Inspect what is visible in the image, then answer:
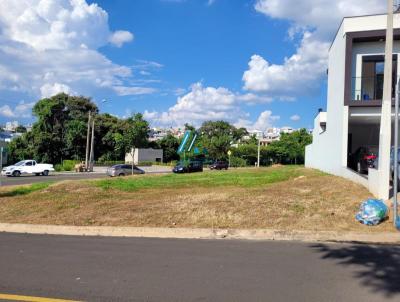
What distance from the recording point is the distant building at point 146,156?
83.4 metres

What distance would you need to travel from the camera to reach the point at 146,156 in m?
85.9

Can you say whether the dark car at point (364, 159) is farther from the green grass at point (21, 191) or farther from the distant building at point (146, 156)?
the distant building at point (146, 156)

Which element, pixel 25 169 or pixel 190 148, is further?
pixel 190 148

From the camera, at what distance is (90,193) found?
17.0 m

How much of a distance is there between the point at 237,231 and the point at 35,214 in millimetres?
6625

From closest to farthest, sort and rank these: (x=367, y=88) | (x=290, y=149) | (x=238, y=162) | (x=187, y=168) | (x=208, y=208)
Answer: (x=208, y=208) → (x=367, y=88) → (x=187, y=168) → (x=238, y=162) → (x=290, y=149)

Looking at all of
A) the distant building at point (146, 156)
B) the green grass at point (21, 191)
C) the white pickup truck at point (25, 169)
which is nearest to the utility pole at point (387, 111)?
the green grass at point (21, 191)

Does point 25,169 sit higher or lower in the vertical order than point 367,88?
lower

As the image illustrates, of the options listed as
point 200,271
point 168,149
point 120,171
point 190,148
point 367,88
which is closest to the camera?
point 200,271

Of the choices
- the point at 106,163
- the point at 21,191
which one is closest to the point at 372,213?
the point at 21,191

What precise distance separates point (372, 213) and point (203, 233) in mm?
4225

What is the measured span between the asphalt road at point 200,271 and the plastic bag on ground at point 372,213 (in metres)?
2.00

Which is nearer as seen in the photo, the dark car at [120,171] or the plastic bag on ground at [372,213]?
the plastic bag on ground at [372,213]

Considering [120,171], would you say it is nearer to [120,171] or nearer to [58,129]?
[120,171]
